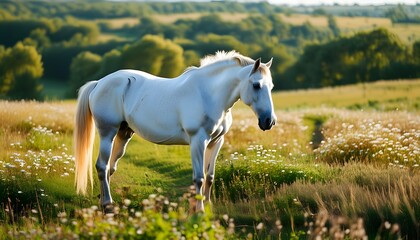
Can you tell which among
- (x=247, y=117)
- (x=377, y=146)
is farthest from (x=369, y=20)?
(x=377, y=146)

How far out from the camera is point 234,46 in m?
83.4

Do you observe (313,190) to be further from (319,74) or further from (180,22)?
(180,22)

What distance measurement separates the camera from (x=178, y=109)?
31.3 ft

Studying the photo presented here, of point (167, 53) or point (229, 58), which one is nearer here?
point (229, 58)

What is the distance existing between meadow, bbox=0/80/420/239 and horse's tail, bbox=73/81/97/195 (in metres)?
0.50

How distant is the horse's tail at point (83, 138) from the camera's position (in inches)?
415

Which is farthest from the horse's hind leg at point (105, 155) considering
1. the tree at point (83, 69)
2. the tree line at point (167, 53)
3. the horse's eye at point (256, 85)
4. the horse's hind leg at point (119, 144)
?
the tree at point (83, 69)

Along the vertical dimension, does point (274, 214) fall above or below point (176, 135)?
below

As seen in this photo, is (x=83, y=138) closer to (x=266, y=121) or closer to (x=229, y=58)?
(x=229, y=58)

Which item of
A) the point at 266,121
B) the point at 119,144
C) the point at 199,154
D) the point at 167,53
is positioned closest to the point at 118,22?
the point at 167,53

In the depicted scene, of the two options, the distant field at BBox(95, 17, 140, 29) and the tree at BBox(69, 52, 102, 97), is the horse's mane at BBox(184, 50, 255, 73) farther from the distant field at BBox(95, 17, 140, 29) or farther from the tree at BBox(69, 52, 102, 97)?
the distant field at BBox(95, 17, 140, 29)

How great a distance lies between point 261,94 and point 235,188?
3.06 metres

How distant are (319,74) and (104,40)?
34758mm

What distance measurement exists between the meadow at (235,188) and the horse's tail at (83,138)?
50 cm
